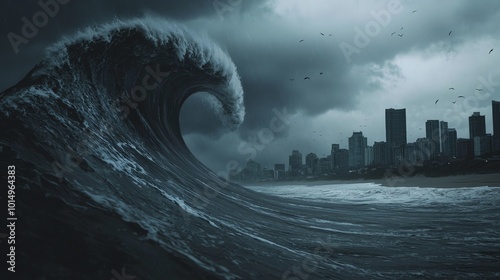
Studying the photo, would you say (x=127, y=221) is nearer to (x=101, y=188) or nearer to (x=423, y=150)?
(x=101, y=188)

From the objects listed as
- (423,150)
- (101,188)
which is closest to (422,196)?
(101,188)

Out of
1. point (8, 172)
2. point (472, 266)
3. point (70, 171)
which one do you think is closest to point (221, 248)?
point (70, 171)

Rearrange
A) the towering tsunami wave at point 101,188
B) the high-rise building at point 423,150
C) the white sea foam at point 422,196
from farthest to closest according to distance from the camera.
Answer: the high-rise building at point 423,150
the white sea foam at point 422,196
the towering tsunami wave at point 101,188

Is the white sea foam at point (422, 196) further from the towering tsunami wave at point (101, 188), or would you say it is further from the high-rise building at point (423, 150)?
the high-rise building at point (423, 150)

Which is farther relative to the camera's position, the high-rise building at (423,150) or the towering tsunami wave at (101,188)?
the high-rise building at (423,150)

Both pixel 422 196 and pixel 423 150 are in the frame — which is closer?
pixel 422 196

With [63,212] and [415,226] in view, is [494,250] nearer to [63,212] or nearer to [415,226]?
[415,226]

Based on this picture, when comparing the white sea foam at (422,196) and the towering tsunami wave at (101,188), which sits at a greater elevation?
the towering tsunami wave at (101,188)

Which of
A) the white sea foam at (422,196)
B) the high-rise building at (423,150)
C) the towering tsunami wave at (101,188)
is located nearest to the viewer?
the towering tsunami wave at (101,188)

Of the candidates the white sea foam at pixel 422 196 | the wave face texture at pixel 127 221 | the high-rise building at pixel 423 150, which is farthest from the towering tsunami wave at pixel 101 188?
the high-rise building at pixel 423 150
